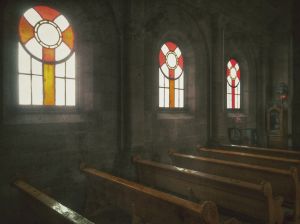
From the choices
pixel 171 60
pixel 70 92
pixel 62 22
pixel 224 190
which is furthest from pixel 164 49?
pixel 224 190

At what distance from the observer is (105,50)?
5402 millimetres

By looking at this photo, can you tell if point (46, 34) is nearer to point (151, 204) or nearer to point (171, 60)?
point (171, 60)

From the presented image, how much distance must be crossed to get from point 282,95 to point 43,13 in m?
8.08

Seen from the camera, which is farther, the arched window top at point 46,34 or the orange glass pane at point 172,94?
the orange glass pane at point 172,94

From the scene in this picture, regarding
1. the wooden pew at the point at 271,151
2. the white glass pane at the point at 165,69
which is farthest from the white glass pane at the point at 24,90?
the wooden pew at the point at 271,151

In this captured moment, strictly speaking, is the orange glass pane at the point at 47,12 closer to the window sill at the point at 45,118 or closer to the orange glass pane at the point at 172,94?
the window sill at the point at 45,118

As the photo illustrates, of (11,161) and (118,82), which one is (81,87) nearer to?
(118,82)

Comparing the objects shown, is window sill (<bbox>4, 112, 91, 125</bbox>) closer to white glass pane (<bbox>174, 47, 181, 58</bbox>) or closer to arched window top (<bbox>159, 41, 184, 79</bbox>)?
arched window top (<bbox>159, 41, 184, 79</bbox>)

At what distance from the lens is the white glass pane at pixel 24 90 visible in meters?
4.43

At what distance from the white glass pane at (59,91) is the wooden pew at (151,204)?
1.64 meters

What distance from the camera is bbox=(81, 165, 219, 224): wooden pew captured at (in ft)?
8.04

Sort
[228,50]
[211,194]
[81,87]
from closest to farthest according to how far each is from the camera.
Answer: [211,194]
[81,87]
[228,50]

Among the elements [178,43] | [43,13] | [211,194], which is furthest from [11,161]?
[178,43]

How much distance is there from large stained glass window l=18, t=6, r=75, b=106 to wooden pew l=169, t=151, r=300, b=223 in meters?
2.85
